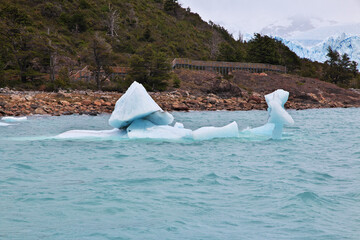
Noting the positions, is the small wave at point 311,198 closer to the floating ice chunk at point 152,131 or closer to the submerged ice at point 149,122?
the submerged ice at point 149,122

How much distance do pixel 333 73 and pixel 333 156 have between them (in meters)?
70.0

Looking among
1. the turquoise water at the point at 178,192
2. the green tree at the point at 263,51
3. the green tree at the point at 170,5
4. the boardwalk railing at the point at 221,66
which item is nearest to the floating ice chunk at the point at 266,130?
the turquoise water at the point at 178,192

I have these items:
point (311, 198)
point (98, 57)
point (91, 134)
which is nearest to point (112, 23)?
point (98, 57)

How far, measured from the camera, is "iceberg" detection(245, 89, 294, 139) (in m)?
13.8

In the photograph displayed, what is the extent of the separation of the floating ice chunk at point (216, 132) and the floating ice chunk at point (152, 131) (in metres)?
0.50

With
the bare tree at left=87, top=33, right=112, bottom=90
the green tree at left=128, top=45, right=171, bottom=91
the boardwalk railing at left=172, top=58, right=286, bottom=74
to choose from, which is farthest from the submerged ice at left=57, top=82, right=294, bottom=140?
the boardwalk railing at left=172, top=58, right=286, bottom=74

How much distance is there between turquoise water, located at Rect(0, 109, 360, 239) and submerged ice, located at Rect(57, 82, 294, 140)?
1.67 metres

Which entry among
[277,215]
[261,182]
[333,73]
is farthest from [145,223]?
[333,73]

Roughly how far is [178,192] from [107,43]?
50.9m

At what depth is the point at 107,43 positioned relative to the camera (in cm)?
5503

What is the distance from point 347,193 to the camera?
7098 mm

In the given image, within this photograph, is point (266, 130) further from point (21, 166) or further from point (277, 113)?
point (21, 166)

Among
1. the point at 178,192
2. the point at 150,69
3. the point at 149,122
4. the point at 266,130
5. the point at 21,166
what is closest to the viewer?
the point at 178,192

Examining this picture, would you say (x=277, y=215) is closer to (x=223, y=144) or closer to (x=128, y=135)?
(x=223, y=144)
